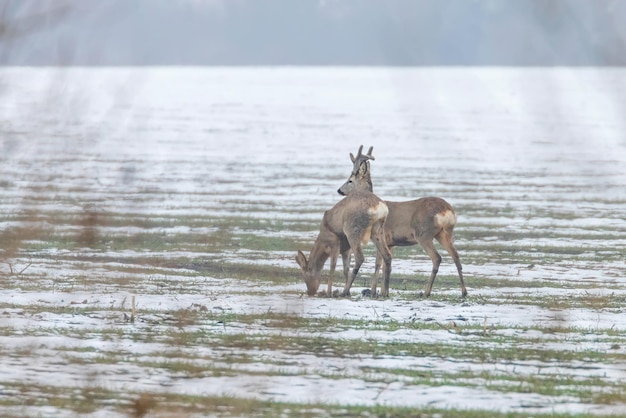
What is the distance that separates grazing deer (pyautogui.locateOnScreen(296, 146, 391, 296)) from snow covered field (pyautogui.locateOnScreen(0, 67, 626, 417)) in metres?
0.40

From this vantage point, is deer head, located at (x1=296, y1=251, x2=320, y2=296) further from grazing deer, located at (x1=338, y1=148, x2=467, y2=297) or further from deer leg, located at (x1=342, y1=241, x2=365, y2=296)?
grazing deer, located at (x1=338, y1=148, x2=467, y2=297)

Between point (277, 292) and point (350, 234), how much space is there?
2073mm

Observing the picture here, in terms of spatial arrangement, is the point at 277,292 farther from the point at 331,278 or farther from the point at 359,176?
the point at 359,176

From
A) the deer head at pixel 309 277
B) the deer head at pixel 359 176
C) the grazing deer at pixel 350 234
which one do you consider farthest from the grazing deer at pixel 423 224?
the deer head at pixel 309 277

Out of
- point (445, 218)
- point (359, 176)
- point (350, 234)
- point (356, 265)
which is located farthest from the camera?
point (359, 176)

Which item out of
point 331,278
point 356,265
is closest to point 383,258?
point 356,265

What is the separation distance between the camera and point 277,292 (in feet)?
38.3

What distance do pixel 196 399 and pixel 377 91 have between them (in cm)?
8409

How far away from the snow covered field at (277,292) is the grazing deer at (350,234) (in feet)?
1.32

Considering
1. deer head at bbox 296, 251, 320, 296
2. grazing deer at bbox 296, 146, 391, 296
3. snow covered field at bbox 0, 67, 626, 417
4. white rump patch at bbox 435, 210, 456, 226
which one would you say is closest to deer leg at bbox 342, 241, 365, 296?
grazing deer at bbox 296, 146, 391, 296

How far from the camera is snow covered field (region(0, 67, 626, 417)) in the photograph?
5566 millimetres

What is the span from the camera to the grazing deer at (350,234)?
1336cm

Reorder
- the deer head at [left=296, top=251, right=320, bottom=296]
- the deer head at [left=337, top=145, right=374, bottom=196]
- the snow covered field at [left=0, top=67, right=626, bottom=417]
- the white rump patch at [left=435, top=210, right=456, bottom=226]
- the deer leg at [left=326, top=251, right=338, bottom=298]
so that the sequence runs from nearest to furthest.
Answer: the snow covered field at [left=0, top=67, right=626, bottom=417] < the deer leg at [left=326, top=251, right=338, bottom=298] < the deer head at [left=296, top=251, right=320, bottom=296] < the white rump patch at [left=435, top=210, right=456, bottom=226] < the deer head at [left=337, top=145, right=374, bottom=196]

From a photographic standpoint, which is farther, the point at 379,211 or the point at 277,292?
the point at 379,211
